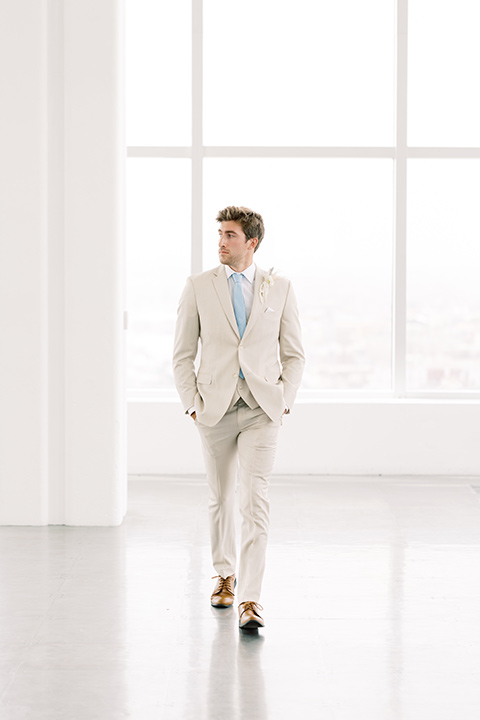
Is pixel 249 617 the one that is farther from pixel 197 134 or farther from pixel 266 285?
pixel 197 134

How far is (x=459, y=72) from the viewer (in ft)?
25.5

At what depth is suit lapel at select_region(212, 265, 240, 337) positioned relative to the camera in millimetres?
4172

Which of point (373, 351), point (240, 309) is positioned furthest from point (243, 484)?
point (373, 351)

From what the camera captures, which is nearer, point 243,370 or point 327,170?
point 243,370

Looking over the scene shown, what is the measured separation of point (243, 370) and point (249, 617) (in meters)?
0.95

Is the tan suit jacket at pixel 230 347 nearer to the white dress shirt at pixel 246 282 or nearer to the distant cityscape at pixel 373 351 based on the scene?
the white dress shirt at pixel 246 282

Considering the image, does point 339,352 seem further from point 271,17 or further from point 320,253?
point 271,17

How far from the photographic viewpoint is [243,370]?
412cm

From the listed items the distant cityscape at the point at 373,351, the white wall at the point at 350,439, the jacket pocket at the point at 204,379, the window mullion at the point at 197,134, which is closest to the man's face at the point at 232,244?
the jacket pocket at the point at 204,379

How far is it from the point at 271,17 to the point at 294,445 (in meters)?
3.15

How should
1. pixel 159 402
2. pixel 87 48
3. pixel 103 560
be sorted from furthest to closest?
pixel 159 402, pixel 87 48, pixel 103 560

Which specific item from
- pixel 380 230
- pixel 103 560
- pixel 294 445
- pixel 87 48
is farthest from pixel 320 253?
pixel 103 560

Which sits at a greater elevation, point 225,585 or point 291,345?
point 291,345

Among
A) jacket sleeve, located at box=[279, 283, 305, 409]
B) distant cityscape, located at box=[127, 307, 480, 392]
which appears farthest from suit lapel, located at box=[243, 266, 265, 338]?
distant cityscape, located at box=[127, 307, 480, 392]
